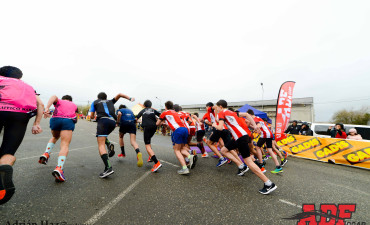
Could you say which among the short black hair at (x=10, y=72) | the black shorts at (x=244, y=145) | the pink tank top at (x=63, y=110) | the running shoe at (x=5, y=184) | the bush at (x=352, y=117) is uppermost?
the short black hair at (x=10, y=72)

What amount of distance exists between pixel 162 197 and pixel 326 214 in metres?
2.57

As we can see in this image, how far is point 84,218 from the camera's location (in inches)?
73.6

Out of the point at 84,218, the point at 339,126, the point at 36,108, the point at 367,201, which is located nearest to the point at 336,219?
→ the point at 367,201

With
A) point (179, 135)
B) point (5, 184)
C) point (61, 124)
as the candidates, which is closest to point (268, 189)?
point (179, 135)

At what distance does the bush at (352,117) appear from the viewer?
28.3 meters

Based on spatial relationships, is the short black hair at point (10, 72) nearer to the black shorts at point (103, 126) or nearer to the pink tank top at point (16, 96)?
the pink tank top at point (16, 96)

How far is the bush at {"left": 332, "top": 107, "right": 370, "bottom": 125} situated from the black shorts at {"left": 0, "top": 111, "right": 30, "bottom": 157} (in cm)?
4409

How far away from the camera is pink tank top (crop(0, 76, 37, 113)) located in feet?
5.98

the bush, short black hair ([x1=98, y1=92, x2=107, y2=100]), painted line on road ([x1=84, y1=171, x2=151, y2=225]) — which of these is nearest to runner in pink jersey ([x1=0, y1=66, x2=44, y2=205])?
painted line on road ([x1=84, y1=171, x2=151, y2=225])

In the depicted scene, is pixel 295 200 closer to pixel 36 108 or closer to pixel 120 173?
pixel 120 173

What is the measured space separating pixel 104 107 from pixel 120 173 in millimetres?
1657

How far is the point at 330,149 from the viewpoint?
628 centimetres

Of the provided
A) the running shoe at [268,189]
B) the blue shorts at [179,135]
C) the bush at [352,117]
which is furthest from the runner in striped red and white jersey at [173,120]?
the bush at [352,117]

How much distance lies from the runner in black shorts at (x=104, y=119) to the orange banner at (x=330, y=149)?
315 inches
